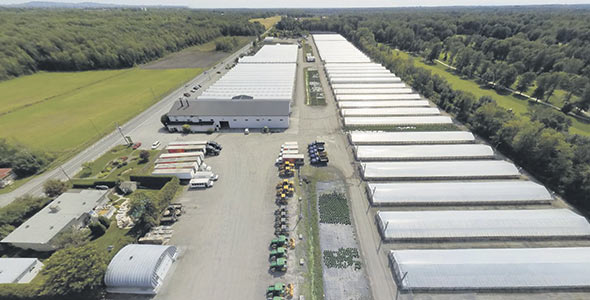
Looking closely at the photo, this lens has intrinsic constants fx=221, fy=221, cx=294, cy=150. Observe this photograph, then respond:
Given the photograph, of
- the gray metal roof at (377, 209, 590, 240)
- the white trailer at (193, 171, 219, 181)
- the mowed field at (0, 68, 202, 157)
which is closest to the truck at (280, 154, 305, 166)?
the white trailer at (193, 171, 219, 181)

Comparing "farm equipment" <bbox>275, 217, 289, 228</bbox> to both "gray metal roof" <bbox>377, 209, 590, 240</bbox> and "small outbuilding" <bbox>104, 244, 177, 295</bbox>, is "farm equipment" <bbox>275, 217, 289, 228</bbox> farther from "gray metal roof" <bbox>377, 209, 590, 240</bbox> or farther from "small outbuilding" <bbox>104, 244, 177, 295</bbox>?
"small outbuilding" <bbox>104, 244, 177, 295</bbox>

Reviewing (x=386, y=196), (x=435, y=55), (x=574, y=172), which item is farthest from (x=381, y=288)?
(x=435, y=55)

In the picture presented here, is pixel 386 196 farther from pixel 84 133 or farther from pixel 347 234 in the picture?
pixel 84 133

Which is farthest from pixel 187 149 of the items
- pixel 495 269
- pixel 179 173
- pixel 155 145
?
pixel 495 269

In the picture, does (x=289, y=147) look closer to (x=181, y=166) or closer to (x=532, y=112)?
(x=181, y=166)

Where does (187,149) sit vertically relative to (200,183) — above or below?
above
